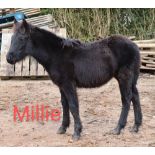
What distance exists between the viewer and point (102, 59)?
6.02 m

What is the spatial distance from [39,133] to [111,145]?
1172mm

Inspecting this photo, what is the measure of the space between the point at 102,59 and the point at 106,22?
4.58m

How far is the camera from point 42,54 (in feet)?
19.4

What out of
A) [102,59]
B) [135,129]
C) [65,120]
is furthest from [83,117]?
[102,59]

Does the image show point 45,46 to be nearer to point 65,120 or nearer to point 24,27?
point 24,27

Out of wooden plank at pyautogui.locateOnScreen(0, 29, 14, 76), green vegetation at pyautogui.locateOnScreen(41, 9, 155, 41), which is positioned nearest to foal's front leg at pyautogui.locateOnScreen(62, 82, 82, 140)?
wooden plank at pyautogui.locateOnScreen(0, 29, 14, 76)

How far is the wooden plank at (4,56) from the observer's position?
31.6ft

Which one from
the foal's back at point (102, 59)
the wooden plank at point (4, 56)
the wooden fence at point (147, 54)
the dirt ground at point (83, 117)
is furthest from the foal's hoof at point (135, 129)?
the wooden plank at point (4, 56)

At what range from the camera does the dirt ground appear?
5.82m

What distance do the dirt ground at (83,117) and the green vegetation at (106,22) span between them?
1.49 meters

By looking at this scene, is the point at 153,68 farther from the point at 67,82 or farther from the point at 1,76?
the point at 67,82

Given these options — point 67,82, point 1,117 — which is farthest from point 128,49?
point 1,117

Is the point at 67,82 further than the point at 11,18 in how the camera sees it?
No

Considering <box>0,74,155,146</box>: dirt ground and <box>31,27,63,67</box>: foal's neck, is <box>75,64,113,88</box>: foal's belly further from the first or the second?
<box>0,74,155,146</box>: dirt ground
